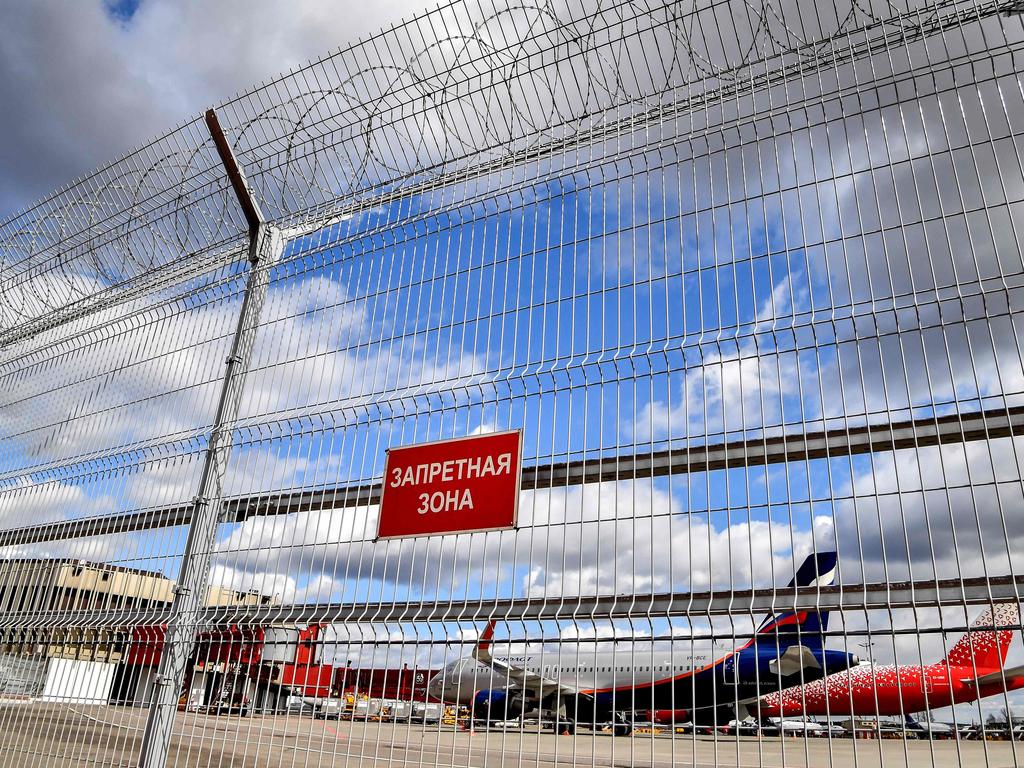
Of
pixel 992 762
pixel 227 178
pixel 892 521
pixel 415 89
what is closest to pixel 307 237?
pixel 227 178

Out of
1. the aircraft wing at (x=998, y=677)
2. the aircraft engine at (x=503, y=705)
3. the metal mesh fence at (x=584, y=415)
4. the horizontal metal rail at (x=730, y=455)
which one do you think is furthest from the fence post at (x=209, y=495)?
the aircraft wing at (x=998, y=677)

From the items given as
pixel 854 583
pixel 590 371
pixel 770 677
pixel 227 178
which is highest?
pixel 227 178

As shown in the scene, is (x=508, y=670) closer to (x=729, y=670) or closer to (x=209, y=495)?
(x=729, y=670)

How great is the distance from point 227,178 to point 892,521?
5941 mm

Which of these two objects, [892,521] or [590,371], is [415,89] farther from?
[892,521]

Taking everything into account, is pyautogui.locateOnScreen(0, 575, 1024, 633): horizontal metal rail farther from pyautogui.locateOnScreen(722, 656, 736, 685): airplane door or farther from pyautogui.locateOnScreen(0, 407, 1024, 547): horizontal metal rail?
pyautogui.locateOnScreen(0, 407, 1024, 547): horizontal metal rail

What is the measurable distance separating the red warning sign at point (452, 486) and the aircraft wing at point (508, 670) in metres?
0.56

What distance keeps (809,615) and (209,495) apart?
413cm

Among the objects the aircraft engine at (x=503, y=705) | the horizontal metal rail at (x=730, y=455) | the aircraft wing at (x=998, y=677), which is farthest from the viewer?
the aircraft engine at (x=503, y=705)

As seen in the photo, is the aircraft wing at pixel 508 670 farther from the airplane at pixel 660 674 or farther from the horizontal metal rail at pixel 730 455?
the horizontal metal rail at pixel 730 455

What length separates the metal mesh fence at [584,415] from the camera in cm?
327

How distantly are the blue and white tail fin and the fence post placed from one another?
3.79 metres

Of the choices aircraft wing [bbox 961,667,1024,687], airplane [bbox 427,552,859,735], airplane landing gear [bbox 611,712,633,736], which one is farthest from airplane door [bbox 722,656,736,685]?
aircraft wing [bbox 961,667,1024,687]

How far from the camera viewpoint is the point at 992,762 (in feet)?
9.98
